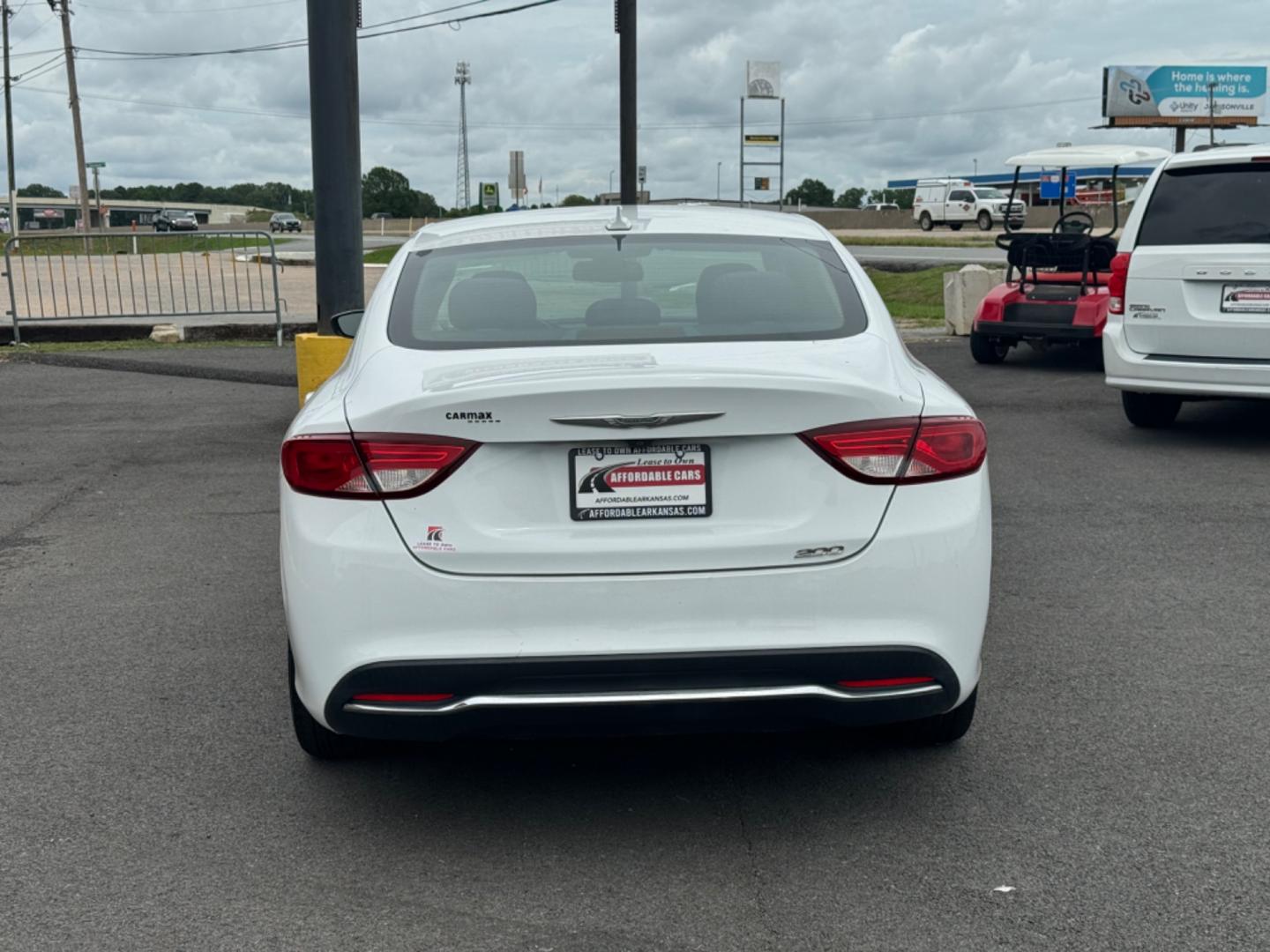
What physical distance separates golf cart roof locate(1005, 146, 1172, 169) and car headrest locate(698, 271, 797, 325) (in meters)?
10.2

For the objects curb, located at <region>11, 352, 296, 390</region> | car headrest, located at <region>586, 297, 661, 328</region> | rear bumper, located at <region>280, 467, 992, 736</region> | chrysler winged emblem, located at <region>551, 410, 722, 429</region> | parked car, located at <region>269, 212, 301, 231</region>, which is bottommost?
parked car, located at <region>269, 212, 301, 231</region>

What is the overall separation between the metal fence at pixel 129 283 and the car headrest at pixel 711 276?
619 centimetres

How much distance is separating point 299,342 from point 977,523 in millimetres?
7478

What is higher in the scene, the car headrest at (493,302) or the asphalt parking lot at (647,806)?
the car headrest at (493,302)

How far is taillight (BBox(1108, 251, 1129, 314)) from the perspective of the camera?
32.4 ft

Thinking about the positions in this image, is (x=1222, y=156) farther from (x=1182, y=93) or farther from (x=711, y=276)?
(x=1182, y=93)

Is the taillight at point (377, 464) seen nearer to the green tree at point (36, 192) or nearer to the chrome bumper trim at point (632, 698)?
the chrome bumper trim at point (632, 698)

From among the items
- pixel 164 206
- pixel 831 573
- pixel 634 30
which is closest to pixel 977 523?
pixel 831 573

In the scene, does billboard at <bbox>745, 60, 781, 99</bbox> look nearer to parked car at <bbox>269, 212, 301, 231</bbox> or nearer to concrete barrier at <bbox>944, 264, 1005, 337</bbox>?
concrete barrier at <bbox>944, 264, 1005, 337</bbox>

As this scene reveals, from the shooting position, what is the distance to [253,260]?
43375mm

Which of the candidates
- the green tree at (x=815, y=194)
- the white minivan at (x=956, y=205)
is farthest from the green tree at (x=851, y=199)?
the white minivan at (x=956, y=205)

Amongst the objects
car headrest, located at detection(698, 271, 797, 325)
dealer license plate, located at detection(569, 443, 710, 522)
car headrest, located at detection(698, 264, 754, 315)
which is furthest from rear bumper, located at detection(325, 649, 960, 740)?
car headrest, located at detection(698, 264, 754, 315)

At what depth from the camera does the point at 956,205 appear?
58719 millimetres

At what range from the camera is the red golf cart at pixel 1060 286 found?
14.0 metres
